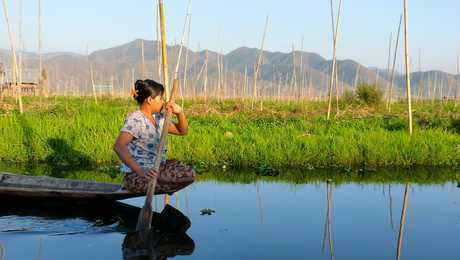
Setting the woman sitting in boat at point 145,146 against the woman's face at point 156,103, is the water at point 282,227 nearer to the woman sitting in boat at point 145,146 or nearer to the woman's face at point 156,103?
the woman sitting in boat at point 145,146

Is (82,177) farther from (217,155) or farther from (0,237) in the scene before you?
(0,237)

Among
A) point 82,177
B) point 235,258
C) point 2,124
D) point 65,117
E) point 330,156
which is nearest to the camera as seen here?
point 235,258

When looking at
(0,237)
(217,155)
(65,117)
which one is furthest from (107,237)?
(65,117)

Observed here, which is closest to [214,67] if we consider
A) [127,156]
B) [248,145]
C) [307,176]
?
[248,145]

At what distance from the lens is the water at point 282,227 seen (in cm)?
409

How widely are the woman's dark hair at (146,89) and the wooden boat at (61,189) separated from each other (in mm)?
853

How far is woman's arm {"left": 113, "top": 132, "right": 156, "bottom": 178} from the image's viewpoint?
4.51m

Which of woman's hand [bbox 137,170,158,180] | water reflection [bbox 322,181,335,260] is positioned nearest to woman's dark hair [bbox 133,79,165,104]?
woman's hand [bbox 137,170,158,180]

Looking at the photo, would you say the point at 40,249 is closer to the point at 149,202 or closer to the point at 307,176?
the point at 149,202

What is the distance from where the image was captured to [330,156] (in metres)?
8.31

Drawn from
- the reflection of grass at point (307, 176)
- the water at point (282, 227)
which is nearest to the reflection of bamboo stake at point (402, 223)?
the water at point (282, 227)

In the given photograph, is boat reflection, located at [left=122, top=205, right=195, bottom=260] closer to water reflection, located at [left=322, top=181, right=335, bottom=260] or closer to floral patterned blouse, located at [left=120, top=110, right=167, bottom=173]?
floral patterned blouse, located at [left=120, top=110, right=167, bottom=173]

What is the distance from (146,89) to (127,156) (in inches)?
24.6

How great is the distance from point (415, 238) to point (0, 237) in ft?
11.9
